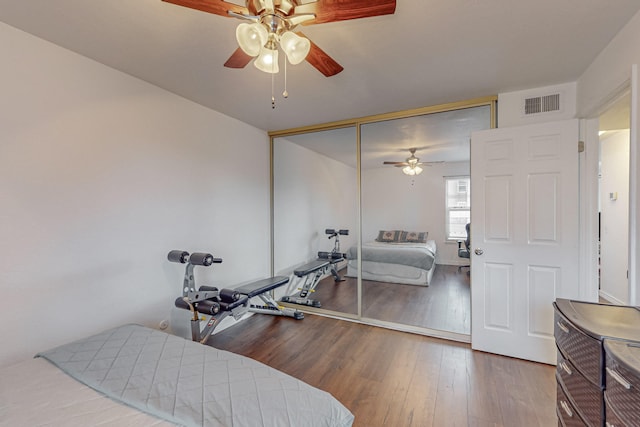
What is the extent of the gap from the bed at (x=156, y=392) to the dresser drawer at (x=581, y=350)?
1.05 metres

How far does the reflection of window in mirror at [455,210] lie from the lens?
4137 mm

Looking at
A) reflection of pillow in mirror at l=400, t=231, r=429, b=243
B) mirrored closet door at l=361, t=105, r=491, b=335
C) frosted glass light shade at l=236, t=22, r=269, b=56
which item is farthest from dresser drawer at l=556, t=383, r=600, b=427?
reflection of pillow in mirror at l=400, t=231, r=429, b=243

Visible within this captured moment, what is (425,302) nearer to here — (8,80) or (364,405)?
(364,405)

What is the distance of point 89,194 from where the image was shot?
1.99 meters

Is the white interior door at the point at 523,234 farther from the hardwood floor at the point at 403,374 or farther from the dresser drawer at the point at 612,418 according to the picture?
the dresser drawer at the point at 612,418

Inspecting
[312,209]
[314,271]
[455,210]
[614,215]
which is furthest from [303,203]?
[614,215]

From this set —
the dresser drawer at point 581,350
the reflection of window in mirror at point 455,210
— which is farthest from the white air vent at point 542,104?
the dresser drawer at point 581,350

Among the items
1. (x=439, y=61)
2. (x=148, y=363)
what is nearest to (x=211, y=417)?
(x=148, y=363)

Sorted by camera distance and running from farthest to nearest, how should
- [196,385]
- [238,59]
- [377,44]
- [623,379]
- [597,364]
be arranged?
1. [377,44]
2. [238,59]
3. [196,385]
4. [597,364]
5. [623,379]

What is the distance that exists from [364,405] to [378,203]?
2932 mm

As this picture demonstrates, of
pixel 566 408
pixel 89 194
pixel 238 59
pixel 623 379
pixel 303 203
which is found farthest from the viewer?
pixel 303 203

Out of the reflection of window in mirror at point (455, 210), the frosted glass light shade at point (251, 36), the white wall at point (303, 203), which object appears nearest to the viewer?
the frosted glass light shade at point (251, 36)

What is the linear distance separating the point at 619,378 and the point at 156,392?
182 centimetres

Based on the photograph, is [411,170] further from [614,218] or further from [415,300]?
[614,218]
